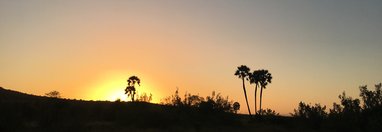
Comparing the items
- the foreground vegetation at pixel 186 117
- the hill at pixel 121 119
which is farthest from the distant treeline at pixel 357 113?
the hill at pixel 121 119

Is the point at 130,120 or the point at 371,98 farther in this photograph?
the point at 130,120

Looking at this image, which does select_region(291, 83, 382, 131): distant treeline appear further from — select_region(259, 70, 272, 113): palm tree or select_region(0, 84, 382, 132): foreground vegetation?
select_region(259, 70, 272, 113): palm tree

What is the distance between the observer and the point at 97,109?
2231 inches

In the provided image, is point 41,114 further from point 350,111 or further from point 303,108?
point 350,111

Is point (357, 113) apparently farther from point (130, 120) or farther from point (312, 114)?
point (130, 120)

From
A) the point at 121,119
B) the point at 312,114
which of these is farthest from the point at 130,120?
the point at 312,114

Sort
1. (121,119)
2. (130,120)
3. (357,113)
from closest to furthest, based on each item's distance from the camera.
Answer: (357,113)
(130,120)
(121,119)

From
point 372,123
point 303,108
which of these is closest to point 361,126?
point 372,123

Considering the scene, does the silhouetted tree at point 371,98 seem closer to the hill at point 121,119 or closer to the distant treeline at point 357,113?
the distant treeline at point 357,113

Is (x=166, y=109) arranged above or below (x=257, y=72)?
below

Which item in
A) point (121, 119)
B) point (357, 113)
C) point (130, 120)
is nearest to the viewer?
point (357, 113)

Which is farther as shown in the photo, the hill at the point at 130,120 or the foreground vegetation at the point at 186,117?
the hill at the point at 130,120

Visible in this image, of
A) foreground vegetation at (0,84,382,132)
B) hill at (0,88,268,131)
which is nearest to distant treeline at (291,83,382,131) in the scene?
foreground vegetation at (0,84,382,132)

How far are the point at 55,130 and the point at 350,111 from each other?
2257 centimetres
